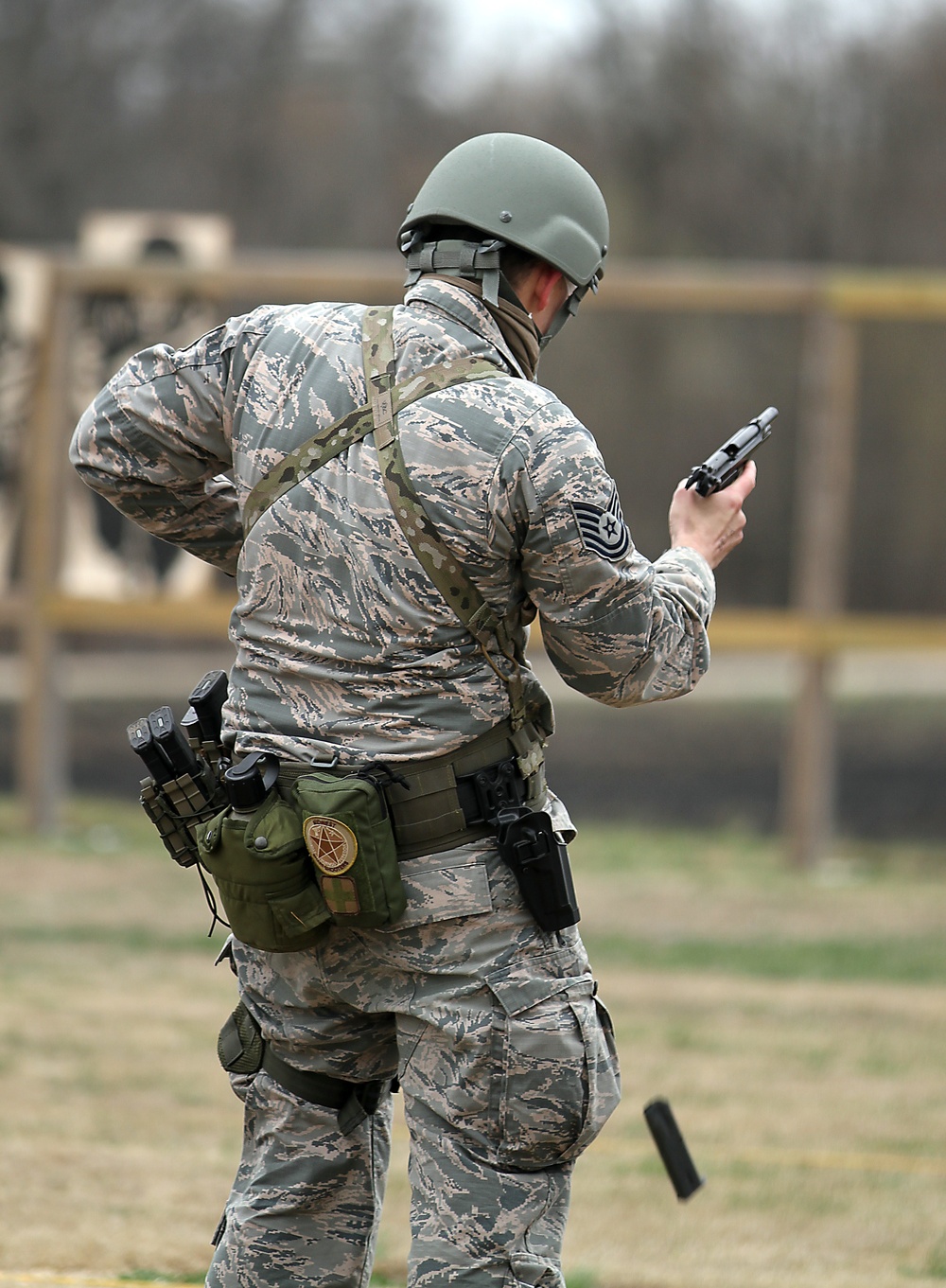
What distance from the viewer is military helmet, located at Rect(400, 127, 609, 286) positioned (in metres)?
2.56

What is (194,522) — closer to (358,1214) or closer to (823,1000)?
(358,1214)

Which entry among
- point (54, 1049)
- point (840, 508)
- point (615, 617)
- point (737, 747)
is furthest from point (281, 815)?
point (737, 747)

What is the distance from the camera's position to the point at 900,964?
6602 mm

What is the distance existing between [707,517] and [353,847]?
2.62 feet

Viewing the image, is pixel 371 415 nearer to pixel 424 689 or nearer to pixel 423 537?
pixel 423 537

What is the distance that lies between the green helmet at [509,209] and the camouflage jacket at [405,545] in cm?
6

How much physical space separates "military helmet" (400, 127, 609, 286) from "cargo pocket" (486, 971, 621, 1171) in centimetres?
109

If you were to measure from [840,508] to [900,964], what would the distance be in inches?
95.2

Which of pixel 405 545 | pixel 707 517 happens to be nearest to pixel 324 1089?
pixel 405 545

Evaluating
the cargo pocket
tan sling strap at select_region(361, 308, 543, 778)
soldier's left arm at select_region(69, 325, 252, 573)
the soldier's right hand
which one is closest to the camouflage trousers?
the cargo pocket

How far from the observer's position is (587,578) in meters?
2.43

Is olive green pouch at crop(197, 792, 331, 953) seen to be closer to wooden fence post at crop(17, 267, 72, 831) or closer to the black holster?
the black holster

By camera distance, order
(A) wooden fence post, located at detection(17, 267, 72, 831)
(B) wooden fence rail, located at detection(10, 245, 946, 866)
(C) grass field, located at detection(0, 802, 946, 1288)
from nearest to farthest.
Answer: (C) grass field, located at detection(0, 802, 946, 1288) → (B) wooden fence rail, located at detection(10, 245, 946, 866) → (A) wooden fence post, located at detection(17, 267, 72, 831)

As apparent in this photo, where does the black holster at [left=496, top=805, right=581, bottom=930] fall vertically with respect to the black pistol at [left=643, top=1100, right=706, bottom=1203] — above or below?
above
